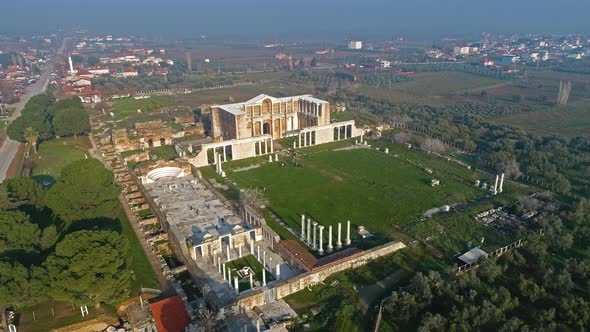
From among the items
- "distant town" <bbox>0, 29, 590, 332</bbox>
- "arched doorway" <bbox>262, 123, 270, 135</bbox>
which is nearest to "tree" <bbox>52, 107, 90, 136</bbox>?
"distant town" <bbox>0, 29, 590, 332</bbox>

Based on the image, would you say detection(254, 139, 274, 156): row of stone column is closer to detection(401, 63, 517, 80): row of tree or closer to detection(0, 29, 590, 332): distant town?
detection(0, 29, 590, 332): distant town

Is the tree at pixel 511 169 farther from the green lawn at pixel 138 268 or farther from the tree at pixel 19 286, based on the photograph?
the tree at pixel 19 286

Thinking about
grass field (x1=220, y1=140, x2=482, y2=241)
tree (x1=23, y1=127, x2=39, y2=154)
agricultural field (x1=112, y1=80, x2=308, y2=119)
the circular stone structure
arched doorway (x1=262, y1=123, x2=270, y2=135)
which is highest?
tree (x1=23, y1=127, x2=39, y2=154)

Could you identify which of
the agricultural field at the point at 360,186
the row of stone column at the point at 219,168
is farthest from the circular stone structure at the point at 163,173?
the row of stone column at the point at 219,168

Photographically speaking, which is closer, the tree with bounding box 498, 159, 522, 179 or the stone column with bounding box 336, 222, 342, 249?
the stone column with bounding box 336, 222, 342, 249

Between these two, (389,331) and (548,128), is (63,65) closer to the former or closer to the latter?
(548,128)

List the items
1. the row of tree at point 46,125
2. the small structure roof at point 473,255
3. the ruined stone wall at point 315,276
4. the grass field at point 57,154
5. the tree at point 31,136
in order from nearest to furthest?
the ruined stone wall at point 315,276
the small structure roof at point 473,255
the grass field at point 57,154
the tree at point 31,136
the row of tree at point 46,125

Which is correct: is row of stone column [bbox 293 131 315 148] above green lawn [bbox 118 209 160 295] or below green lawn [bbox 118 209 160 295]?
above

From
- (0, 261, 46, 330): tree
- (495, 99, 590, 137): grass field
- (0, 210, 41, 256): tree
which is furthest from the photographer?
(495, 99, 590, 137): grass field
